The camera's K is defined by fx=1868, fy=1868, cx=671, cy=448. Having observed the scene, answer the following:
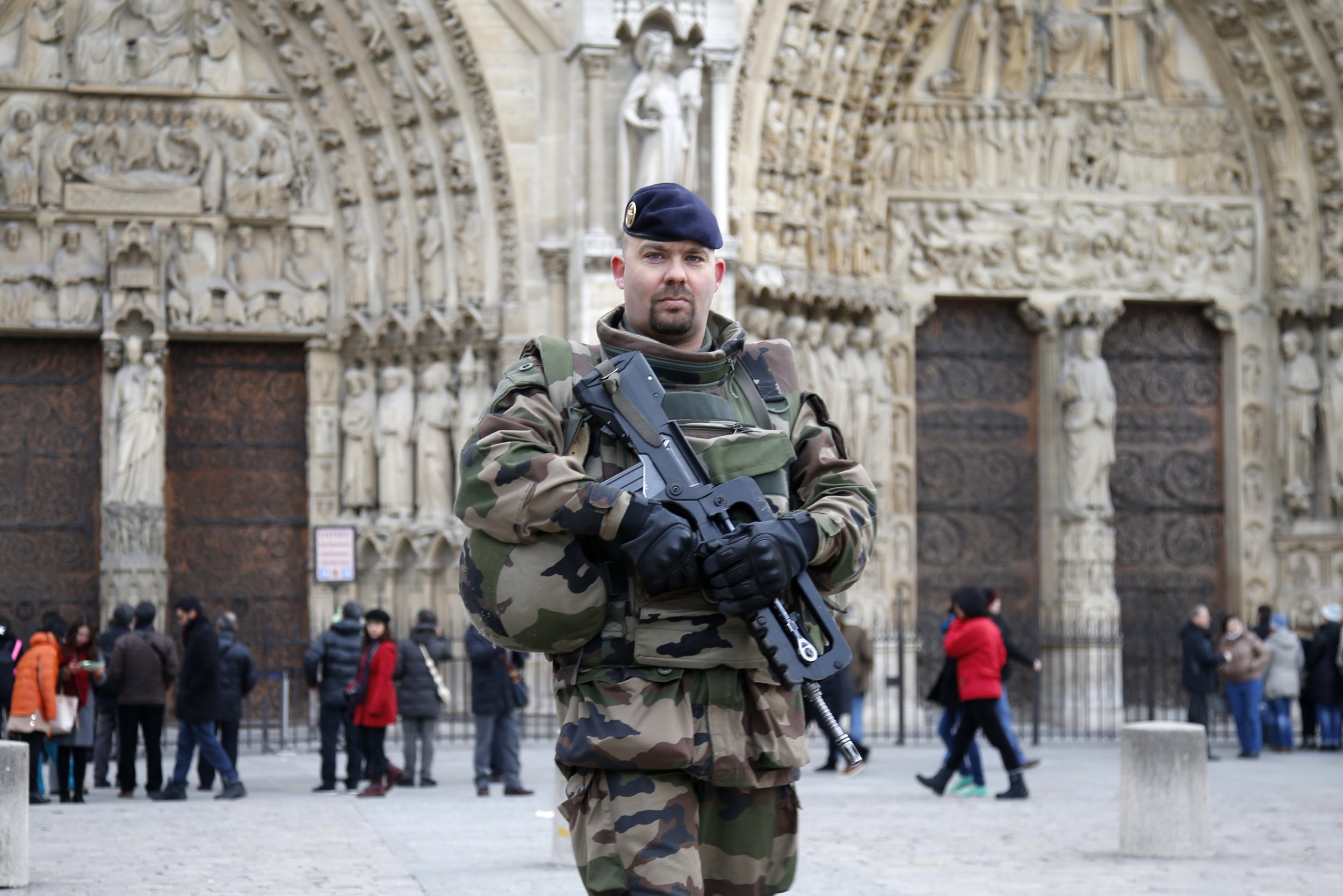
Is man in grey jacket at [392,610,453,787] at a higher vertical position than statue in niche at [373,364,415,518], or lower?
lower

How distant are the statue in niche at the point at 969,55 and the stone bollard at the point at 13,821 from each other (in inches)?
537

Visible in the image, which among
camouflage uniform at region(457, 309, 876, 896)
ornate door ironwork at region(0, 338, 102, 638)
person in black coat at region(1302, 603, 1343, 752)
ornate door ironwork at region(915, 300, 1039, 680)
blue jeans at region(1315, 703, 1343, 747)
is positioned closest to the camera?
camouflage uniform at region(457, 309, 876, 896)

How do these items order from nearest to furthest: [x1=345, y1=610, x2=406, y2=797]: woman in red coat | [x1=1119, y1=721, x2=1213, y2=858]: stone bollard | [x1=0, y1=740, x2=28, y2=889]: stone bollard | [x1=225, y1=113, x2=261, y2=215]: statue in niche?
[x1=0, y1=740, x2=28, y2=889]: stone bollard
[x1=1119, y1=721, x2=1213, y2=858]: stone bollard
[x1=345, y1=610, x2=406, y2=797]: woman in red coat
[x1=225, y1=113, x2=261, y2=215]: statue in niche

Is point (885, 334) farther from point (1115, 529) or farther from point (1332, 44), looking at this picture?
point (1332, 44)

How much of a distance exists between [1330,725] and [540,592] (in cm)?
1470

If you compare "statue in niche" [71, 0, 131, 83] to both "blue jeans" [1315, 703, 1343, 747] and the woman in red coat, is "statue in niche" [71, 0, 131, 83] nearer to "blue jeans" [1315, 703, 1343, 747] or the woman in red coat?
the woman in red coat

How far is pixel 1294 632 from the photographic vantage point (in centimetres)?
1819

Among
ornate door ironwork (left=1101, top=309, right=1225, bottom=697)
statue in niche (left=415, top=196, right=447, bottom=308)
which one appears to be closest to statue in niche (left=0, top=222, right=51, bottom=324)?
statue in niche (left=415, top=196, right=447, bottom=308)

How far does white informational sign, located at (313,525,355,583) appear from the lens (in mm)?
16234

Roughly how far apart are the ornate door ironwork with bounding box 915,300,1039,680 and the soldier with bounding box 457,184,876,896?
52.6 feet

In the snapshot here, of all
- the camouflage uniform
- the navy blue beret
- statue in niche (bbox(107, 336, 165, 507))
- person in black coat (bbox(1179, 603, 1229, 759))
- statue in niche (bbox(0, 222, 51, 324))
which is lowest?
person in black coat (bbox(1179, 603, 1229, 759))

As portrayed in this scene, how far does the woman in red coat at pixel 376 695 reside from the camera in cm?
1217

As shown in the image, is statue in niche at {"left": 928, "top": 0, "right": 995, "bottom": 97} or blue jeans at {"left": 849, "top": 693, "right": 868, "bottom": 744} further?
statue in niche at {"left": 928, "top": 0, "right": 995, "bottom": 97}

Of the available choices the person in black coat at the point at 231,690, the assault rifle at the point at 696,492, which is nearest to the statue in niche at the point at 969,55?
the person in black coat at the point at 231,690
